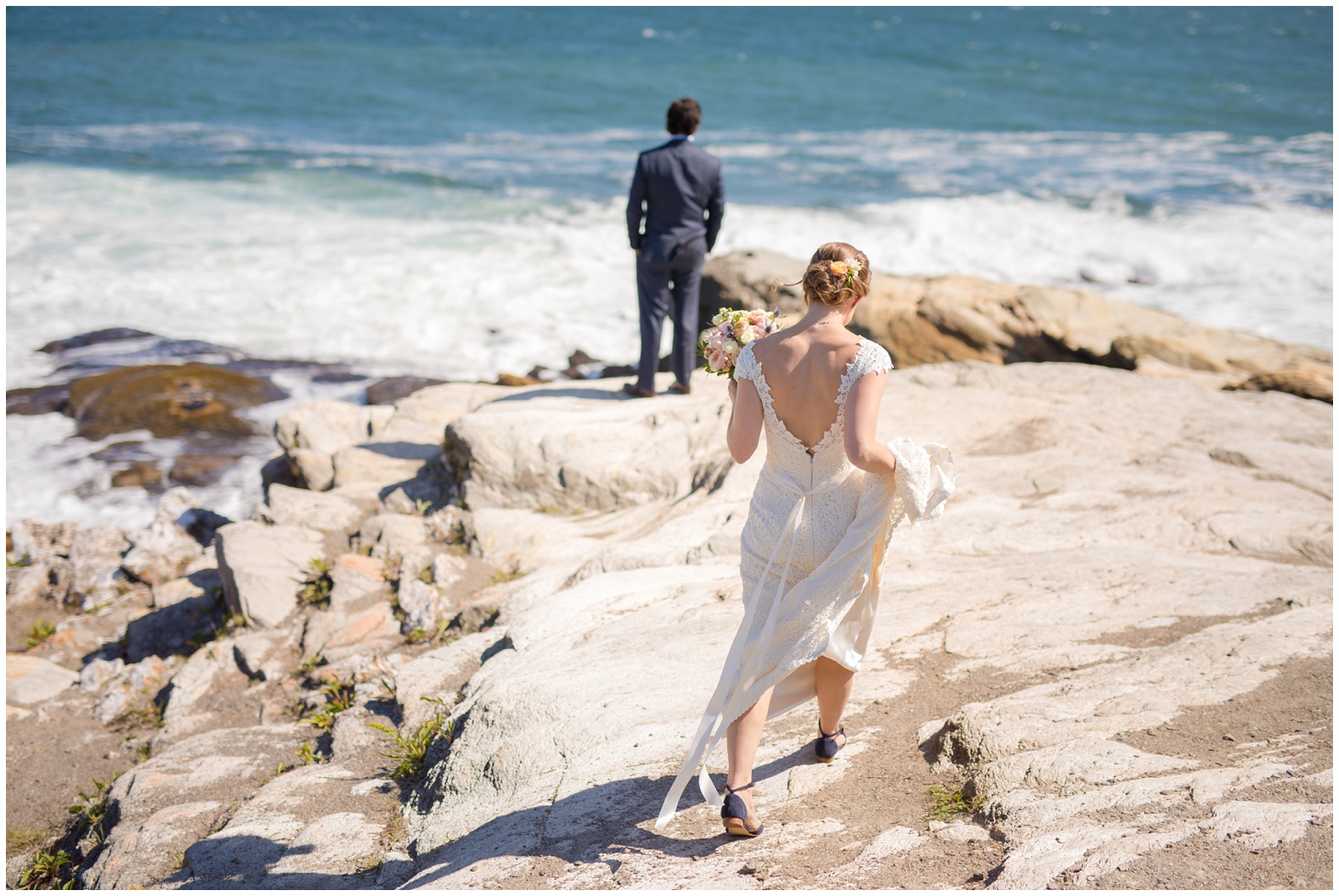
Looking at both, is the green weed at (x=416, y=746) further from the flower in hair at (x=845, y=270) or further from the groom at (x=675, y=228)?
the groom at (x=675, y=228)

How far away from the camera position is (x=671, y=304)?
24.9 ft

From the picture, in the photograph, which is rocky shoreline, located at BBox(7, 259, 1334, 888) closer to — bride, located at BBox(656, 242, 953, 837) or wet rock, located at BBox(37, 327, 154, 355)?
bride, located at BBox(656, 242, 953, 837)

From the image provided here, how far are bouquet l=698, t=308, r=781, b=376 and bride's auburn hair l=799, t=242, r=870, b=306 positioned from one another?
1.26ft

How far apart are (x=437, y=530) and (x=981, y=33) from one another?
4752cm

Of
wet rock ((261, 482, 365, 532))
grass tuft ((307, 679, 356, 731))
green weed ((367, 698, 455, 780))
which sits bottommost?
grass tuft ((307, 679, 356, 731))

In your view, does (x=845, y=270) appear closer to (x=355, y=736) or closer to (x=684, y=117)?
(x=355, y=736)

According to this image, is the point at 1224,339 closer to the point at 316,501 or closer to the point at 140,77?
the point at 316,501

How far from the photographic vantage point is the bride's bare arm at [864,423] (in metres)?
2.95

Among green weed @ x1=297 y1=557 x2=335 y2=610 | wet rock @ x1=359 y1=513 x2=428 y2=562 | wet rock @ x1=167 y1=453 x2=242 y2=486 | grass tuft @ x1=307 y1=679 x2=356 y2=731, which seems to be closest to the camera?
grass tuft @ x1=307 y1=679 x2=356 y2=731

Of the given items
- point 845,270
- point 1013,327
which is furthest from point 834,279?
point 1013,327

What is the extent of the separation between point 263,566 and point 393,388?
17.4ft

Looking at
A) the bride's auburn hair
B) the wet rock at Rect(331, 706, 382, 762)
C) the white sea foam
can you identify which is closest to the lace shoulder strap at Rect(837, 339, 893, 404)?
the bride's auburn hair

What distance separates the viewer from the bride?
304 centimetres

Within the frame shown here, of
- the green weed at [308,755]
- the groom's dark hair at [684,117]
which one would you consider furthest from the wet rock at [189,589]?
the groom's dark hair at [684,117]
